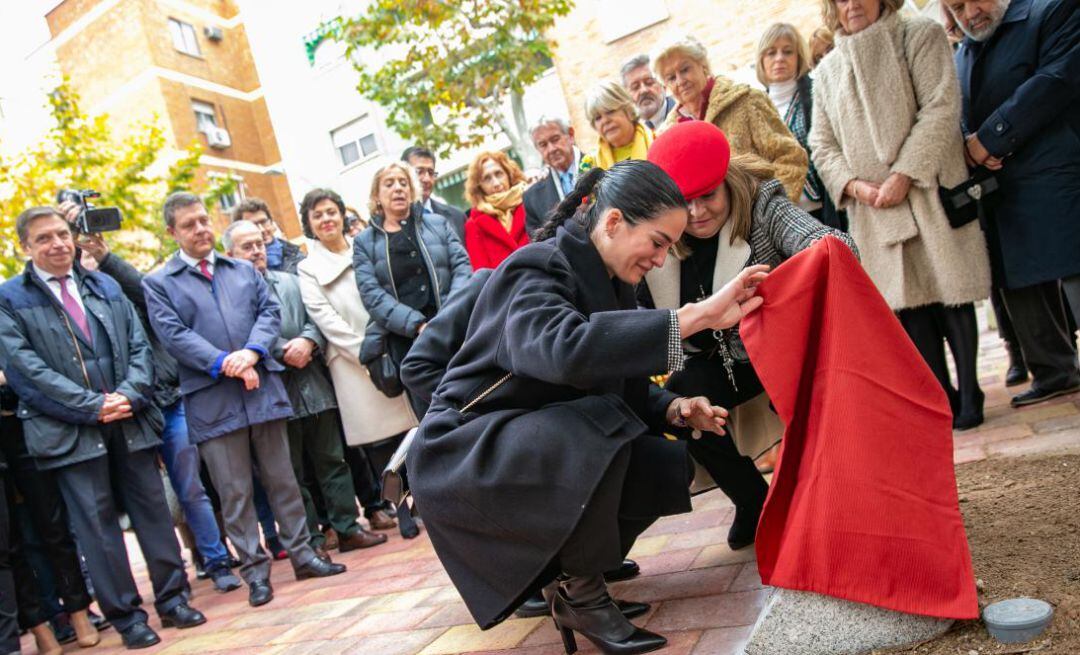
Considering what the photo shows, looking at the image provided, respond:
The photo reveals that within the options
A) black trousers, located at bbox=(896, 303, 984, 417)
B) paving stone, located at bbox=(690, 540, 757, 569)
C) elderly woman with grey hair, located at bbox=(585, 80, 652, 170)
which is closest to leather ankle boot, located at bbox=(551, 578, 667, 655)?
paving stone, located at bbox=(690, 540, 757, 569)

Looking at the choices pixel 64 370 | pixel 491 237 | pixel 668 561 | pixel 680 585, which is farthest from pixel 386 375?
pixel 680 585

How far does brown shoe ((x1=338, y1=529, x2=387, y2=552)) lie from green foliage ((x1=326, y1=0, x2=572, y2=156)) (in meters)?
10.1

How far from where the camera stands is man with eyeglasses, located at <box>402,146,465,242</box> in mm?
6301

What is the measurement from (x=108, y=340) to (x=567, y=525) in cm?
341

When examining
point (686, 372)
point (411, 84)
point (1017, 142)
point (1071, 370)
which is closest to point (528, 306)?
point (686, 372)

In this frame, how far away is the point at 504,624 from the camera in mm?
3283

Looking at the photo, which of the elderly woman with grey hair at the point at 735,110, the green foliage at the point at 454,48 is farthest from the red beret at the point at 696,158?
the green foliage at the point at 454,48

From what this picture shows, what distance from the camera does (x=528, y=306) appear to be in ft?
8.34

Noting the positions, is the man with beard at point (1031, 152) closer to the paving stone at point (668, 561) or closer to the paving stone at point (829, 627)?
the paving stone at point (668, 561)

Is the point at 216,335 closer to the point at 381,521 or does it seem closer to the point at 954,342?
the point at 381,521

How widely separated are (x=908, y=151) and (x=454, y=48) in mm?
11757

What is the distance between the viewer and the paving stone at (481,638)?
3.04 metres

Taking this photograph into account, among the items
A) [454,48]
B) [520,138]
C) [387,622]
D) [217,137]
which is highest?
[217,137]

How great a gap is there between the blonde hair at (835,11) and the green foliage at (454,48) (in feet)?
32.6
